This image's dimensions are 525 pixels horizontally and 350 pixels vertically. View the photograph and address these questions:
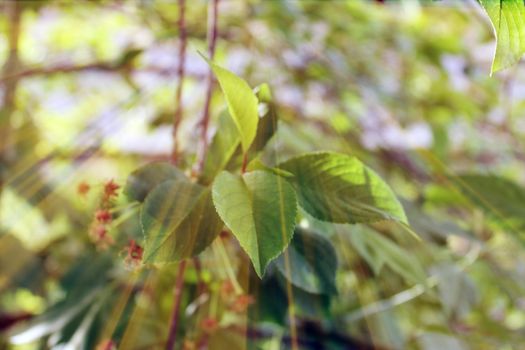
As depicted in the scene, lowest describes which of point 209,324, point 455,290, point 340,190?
point 455,290

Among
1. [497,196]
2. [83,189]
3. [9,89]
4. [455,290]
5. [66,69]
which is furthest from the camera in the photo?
[9,89]

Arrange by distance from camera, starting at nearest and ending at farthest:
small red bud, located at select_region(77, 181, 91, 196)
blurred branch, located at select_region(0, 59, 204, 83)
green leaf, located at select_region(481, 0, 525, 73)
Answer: green leaf, located at select_region(481, 0, 525, 73), small red bud, located at select_region(77, 181, 91, 196), blurred branch, located at select_region(0, 59, 204, 83)

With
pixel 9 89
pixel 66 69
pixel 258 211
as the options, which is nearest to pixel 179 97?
pixel 258 211

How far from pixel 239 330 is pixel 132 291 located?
155mm

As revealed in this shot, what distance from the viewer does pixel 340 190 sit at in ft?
1.59

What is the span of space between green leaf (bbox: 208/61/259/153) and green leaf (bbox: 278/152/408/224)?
4cm

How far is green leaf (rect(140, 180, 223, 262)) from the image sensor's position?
451 mm

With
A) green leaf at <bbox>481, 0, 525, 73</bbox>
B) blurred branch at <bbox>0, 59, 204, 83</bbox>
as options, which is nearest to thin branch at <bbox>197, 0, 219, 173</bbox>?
green leaf at <bbox>481, 0, 525, 73</bbox>

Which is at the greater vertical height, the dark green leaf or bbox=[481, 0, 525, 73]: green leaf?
bbox=[481, 0, 525, 73]: green leaf

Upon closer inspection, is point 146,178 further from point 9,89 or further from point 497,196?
point 9,89

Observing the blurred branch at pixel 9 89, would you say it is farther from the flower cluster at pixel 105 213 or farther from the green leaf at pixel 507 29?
the green leaf at pixel 507 29

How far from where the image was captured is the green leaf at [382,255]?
70 centimetres

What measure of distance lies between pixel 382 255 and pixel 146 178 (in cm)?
31

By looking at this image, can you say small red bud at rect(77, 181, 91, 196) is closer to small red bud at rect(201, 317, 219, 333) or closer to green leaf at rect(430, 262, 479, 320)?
small red bud at rect(201, 317, 219, 333)
